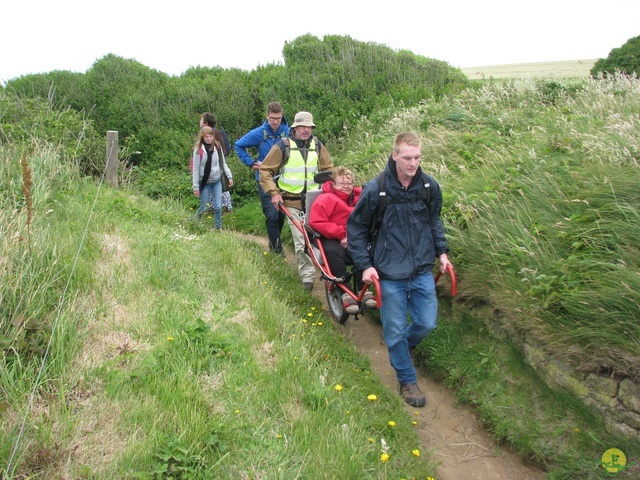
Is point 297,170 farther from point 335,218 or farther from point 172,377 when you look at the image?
point 172,377

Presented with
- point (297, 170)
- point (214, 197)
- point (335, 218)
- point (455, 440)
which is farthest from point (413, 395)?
point (214, 197)

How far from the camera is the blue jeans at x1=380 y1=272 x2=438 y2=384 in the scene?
506cm

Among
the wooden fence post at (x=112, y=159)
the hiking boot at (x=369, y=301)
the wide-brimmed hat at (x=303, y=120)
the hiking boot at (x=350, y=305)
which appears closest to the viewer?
the hiking boot at (x=369, y=301)

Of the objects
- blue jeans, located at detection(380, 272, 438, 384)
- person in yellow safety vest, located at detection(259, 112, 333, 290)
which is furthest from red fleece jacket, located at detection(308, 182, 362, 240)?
blue jeans, located at detection(380, 272, 438, 384)

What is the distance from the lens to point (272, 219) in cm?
843

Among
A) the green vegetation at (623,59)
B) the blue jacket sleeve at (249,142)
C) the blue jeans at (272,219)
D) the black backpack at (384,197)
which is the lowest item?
the blue jeans at (272,219)

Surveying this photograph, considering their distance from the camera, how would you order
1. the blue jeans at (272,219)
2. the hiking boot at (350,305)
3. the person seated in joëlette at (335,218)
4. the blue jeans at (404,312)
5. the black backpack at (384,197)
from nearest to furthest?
the black backpack at (384,197) < the blue jeans at (404,312) < the hiking boot at (350,305) < the person seated in joëlette at (335,218) < the blue jeans at (272,219)

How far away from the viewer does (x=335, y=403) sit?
4.42m

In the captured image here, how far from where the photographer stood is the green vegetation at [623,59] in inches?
512

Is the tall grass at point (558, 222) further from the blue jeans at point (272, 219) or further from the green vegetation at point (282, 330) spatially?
the blue jeans at point (272, 219)

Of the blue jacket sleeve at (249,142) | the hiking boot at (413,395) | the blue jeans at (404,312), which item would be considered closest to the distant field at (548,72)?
the blue jacket sleeve at (249,142)

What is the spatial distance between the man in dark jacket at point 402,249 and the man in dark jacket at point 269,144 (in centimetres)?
345

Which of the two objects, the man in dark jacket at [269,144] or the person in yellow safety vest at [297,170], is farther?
the man in dark jacket at [269,144]

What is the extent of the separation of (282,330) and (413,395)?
138cm
